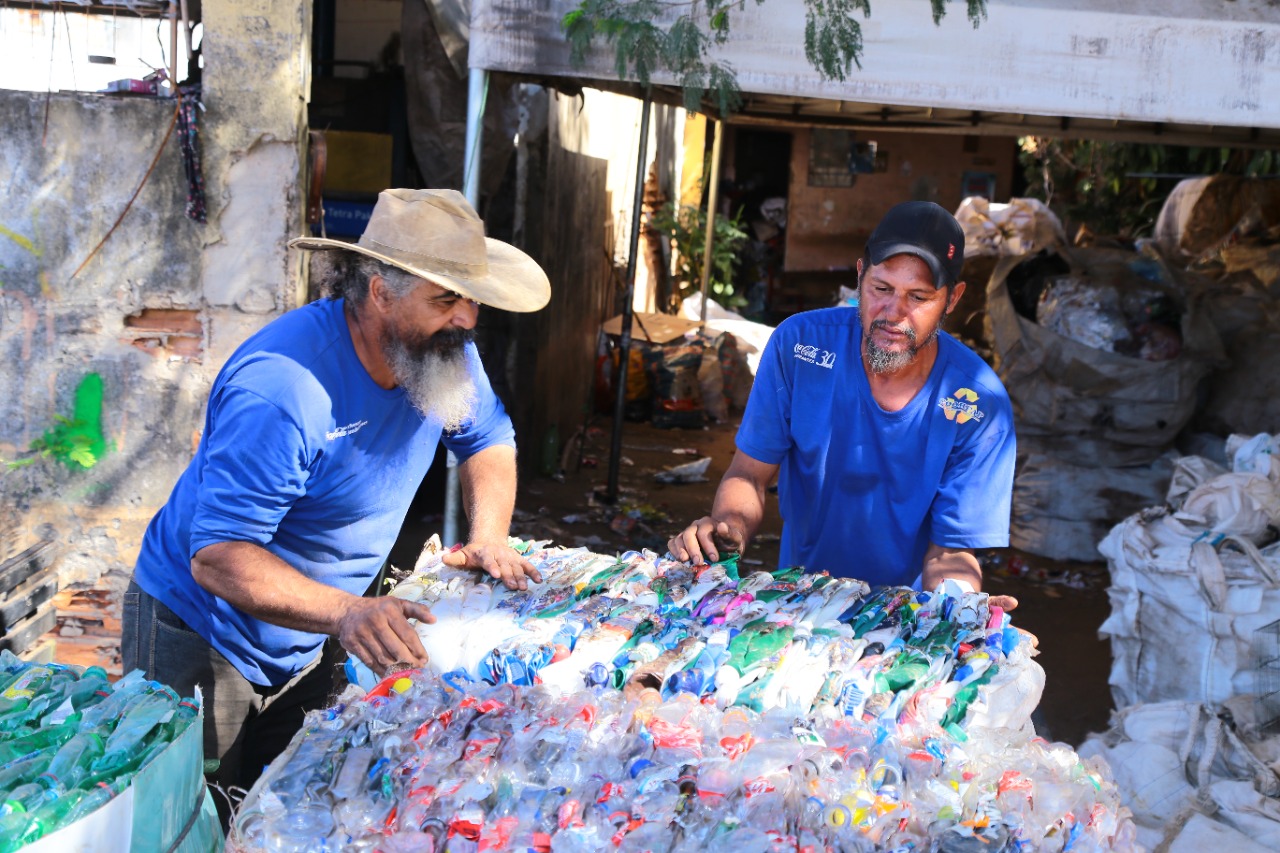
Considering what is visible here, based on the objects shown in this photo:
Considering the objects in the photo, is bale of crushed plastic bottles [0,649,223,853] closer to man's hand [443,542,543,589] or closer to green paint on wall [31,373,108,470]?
man's hand [443,542,543,589]

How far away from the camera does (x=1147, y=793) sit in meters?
3.70

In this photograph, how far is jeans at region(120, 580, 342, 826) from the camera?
8.49 feet

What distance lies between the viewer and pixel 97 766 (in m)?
1.59

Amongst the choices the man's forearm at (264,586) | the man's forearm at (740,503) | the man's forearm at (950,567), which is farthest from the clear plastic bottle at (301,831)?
the man's forearm at (950,567)

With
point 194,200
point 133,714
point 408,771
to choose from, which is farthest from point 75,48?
point 408,771

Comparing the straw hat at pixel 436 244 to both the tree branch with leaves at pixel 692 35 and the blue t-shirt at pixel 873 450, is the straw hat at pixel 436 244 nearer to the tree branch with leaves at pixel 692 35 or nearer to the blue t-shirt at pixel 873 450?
the blue t-shirt at pixel 873 450

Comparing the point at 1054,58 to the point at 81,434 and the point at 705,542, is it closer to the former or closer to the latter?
the point at 705,542

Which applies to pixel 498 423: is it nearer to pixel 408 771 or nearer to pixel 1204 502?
pixel 408 771

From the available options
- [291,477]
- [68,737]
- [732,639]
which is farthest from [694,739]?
[291,477]

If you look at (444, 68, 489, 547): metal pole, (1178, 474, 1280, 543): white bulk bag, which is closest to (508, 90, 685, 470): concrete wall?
(444, 68, 489, 547): metal pole

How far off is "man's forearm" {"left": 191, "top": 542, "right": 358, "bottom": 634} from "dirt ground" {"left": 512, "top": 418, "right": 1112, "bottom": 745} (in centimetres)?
347

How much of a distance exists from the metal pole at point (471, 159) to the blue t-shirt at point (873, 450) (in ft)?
6.36

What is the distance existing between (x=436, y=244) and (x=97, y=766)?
1279 millimetres

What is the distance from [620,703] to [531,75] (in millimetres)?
3435
